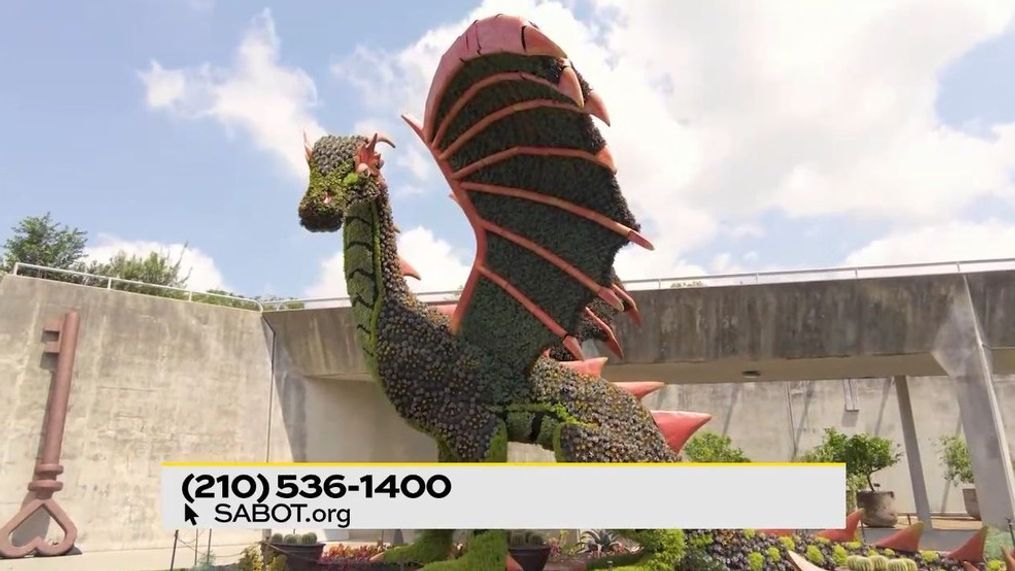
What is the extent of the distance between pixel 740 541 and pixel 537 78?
3.75m

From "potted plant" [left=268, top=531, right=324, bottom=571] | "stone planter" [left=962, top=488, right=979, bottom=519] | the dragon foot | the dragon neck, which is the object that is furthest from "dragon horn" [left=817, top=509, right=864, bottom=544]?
"stone planter" [left=962, top=488, right=979, bottom=519]

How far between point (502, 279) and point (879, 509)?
1442cm

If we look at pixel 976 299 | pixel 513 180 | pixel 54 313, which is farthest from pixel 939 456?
pixel 54 313

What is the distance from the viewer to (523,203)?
18.4 feet

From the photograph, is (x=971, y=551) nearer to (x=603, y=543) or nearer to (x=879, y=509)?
(x=603, y=543)

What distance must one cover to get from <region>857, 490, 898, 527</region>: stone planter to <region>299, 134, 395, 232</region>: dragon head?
15186 mm

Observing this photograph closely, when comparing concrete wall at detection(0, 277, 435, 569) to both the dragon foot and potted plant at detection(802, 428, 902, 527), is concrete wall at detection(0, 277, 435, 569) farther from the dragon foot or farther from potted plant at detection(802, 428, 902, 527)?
potted plant at detection(802, 428, 902, 527)

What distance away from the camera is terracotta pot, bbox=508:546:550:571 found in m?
6.14

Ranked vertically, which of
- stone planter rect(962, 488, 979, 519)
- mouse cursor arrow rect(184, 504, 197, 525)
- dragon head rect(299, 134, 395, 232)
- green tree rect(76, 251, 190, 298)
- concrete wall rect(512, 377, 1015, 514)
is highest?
green tree rect(76, 251, 190, 298)

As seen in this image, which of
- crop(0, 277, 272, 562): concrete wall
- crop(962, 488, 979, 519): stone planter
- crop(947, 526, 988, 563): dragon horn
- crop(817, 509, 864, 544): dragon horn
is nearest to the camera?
crop(947, 526, 988, 563): dragon horn

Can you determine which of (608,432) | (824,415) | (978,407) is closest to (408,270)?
(608,432)

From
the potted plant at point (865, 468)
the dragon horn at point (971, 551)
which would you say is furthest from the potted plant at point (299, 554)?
the potted plant at point (865, 468)

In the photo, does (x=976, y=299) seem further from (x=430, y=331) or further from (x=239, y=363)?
(x=239, y=363)

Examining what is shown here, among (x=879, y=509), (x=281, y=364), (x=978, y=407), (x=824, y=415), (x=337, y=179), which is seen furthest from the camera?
(x=824, y=415)
